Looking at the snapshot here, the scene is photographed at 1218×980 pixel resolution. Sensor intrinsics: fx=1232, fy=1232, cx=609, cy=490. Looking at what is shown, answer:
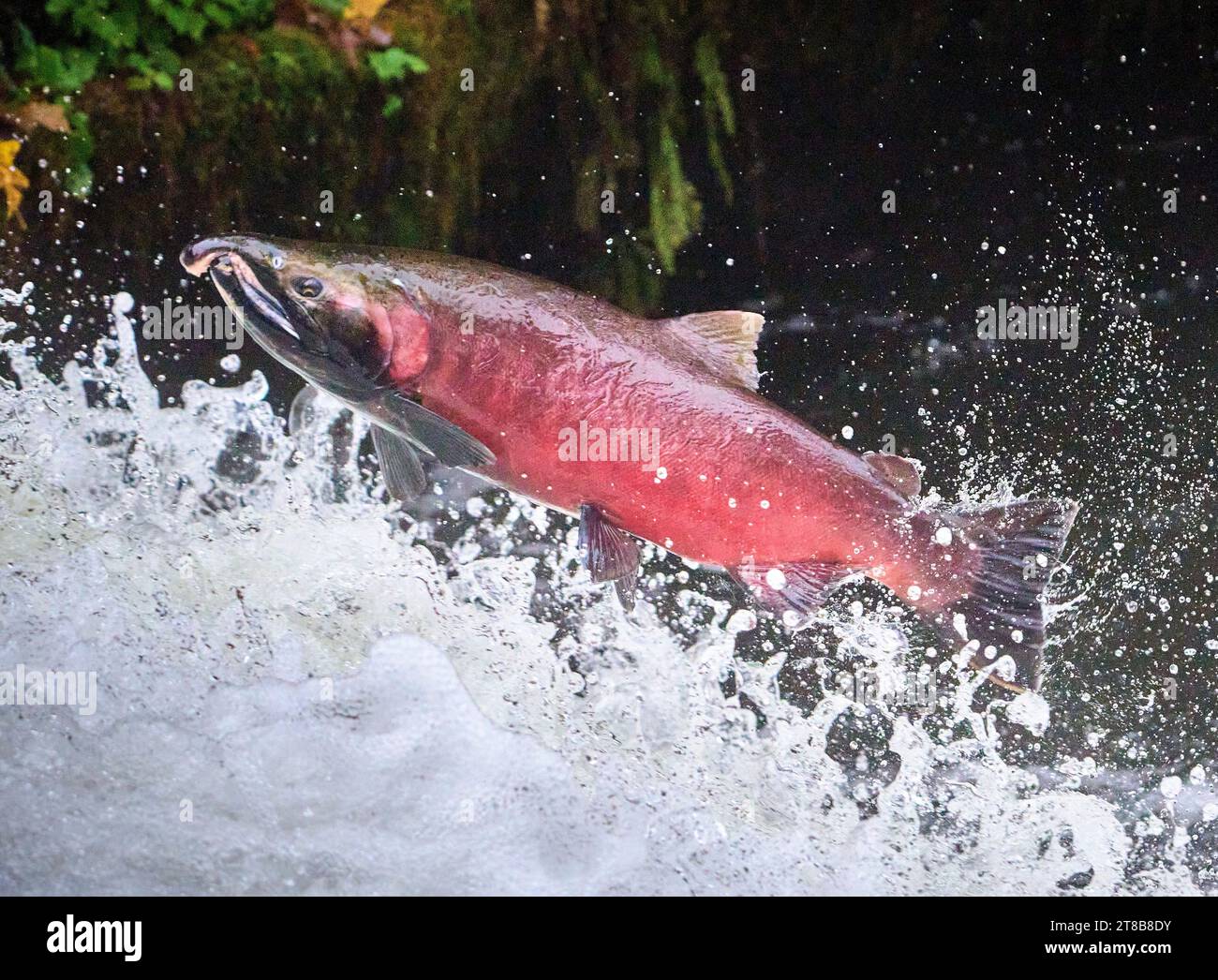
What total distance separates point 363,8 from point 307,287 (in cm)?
54

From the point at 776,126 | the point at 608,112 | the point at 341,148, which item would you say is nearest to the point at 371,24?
the point at 341,148

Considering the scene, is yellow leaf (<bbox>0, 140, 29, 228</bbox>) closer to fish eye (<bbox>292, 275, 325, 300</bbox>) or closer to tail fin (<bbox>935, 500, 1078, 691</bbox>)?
fish eye (<bbox>292, 275, 325, 300</bbox>)

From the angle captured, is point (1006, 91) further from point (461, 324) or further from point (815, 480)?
point (461, 324)

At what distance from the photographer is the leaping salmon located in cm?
212

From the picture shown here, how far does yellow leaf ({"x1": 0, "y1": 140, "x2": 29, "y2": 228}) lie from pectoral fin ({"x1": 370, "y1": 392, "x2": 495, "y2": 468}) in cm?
73

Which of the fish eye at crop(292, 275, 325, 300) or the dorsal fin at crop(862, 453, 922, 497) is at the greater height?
the fish eye at crop(292, 275, 325, 300)

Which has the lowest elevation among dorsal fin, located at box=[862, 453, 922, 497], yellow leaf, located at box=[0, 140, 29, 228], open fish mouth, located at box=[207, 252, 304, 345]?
dorsal fin, located at box=[862, 453, 922, 497]

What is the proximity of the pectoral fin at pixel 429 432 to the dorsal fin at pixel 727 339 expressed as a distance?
0.42 m

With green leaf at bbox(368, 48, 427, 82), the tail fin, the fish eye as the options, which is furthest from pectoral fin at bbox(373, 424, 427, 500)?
the tail fin

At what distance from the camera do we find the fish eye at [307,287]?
206cm
